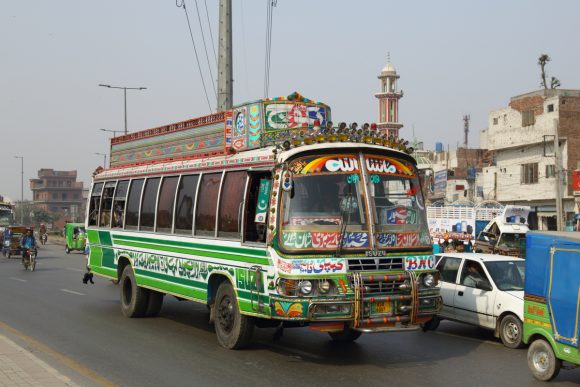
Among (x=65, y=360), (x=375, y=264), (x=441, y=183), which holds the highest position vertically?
(x=441, y=183)

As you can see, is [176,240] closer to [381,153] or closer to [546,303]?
[381,153]

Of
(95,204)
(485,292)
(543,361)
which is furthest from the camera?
(95,204)

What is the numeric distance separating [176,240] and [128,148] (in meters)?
4.04

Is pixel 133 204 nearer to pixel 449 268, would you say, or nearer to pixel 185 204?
pixel 185 204

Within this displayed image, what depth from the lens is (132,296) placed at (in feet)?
43.6

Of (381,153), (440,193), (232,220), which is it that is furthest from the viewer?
(440,193)

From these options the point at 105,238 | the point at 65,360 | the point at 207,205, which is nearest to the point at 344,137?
the point at 207,205

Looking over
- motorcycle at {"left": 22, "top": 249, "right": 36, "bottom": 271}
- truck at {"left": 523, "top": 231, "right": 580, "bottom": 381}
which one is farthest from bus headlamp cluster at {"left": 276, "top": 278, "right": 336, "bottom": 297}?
motorcycle at {"left": 22, "top": 249, "right": 36, "bottom": 271}

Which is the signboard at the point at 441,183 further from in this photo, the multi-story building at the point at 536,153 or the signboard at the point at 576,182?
the signboard at the point at 576,182

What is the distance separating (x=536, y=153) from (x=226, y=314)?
36.3m

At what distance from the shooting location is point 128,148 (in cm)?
1473

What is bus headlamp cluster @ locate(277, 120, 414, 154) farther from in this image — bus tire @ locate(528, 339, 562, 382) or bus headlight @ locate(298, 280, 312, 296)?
bus tire @ locate(528, 339, 562, 382)

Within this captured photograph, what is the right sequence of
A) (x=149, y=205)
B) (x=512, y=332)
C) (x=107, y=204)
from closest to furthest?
(x=512, y=332)
(x=149, y=205)
(x=107, y=204)

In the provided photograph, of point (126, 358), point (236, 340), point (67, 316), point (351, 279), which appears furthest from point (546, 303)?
point (67, 316)
